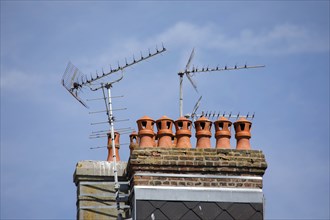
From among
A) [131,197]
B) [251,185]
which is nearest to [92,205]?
[131,197]

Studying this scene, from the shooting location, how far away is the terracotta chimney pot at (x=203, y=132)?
67.7 ft

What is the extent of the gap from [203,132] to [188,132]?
1.01 feet

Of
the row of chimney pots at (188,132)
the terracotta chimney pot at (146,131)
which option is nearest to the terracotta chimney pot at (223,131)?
the row of chimney pots at (188,132)

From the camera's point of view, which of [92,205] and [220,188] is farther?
[92,205]

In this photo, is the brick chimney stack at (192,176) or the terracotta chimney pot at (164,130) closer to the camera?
the brick chimney stack at (192,176)

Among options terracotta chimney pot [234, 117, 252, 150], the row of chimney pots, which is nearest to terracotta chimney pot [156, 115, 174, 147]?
the row of chimney pots

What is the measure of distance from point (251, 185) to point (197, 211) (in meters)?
1.23

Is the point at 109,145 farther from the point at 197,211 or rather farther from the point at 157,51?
the point at 197,211

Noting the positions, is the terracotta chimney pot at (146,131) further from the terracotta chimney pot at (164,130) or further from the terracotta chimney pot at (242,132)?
the terracotta chimney pot at (242,132)

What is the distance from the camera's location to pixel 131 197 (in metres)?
20.4

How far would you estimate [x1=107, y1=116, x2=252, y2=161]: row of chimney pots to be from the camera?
67.7 feet

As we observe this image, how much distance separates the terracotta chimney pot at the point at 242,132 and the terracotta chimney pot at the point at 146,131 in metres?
1.74

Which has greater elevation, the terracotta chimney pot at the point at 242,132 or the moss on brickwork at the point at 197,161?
the terracotta chimney pot at the point at 242,132

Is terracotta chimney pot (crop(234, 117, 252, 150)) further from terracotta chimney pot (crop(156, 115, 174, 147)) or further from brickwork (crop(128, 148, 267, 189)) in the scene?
terracotta chimney pot (crop(156, 115, 174, 147))
